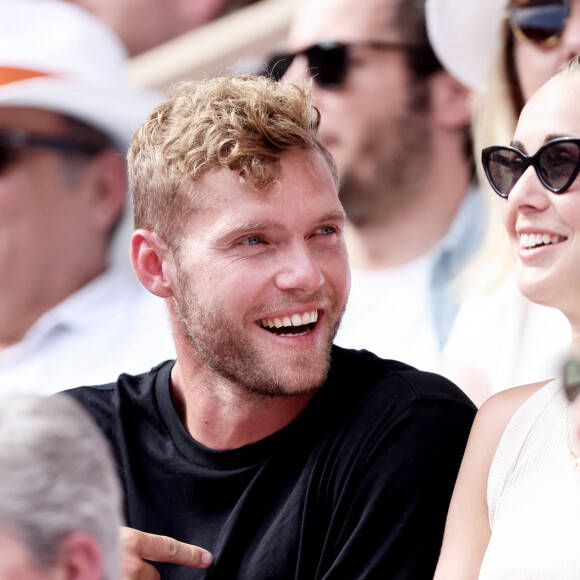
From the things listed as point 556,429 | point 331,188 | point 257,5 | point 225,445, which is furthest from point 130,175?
point 257,5

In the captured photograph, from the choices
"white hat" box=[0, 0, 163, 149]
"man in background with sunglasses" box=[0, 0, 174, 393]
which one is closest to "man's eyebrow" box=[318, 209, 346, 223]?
"man in background with sunglasses" box=[0, 0, 174, 393]

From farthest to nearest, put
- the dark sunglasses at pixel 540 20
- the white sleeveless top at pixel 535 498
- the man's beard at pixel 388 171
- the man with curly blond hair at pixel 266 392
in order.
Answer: the man's beard at pixel 388 171
the dark sunglasses at pixel 540 20
the man with curly blond hair at pixel 266 392
the white sleeveless top at pixel 535 498

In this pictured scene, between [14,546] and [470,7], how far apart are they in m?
1.98

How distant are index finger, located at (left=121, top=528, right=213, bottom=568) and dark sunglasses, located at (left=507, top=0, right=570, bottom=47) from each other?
146cm

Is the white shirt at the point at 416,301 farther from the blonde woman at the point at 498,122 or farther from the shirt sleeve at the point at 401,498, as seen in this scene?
the shirt sleeve at the point at 401,498

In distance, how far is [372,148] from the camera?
2.66 m

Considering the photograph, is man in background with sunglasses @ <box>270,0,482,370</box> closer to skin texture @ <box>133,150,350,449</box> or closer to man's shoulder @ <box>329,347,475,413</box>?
man's shoulder @ <box>329,347,475,413</box>

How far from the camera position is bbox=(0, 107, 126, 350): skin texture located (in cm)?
333

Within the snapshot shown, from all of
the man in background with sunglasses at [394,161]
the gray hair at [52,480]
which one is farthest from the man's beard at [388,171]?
the gray hair at [52,480]

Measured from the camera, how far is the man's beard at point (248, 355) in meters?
1.57

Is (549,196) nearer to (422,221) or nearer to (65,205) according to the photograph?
(422,221)

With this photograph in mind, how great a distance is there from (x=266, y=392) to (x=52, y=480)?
79cm

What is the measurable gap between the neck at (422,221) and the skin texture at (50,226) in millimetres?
1125

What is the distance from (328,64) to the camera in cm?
264
